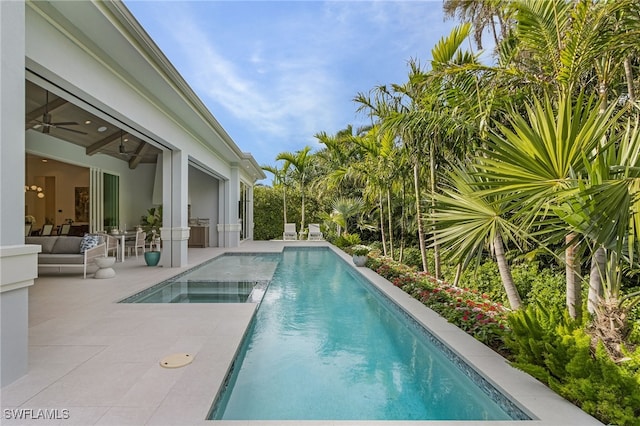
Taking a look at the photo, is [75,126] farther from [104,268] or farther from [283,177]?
[283,177]

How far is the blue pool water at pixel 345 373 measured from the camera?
2748mm

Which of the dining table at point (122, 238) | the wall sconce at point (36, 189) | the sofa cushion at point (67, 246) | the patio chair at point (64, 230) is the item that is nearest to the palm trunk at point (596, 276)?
the sofa cushion at point (67, 246)

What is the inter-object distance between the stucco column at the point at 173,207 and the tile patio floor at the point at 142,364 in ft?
10.4

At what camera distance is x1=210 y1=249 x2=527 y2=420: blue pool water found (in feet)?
9.02

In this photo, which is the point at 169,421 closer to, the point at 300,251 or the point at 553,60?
the point at 553,60

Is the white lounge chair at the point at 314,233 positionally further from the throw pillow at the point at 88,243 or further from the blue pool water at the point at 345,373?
the blue pool water at the point at 345,373

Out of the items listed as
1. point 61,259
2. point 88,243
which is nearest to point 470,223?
point 88,243

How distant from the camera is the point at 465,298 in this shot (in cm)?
524

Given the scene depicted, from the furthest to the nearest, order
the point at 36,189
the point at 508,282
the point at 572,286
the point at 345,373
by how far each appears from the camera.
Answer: the point at 36,189
the point at 508,282
the point at 345,373
the point at 572,286

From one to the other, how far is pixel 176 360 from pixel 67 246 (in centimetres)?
653

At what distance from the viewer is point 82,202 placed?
12781 mm

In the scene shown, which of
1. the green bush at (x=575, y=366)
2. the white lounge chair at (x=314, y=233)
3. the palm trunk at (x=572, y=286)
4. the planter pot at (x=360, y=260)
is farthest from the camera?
the white lounge chair at (x=314, y=233)

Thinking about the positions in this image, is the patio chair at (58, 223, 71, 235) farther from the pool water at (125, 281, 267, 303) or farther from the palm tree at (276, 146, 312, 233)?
the palm tree at (276, 146, 312, 233)

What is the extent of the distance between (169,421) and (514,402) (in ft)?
8.29
